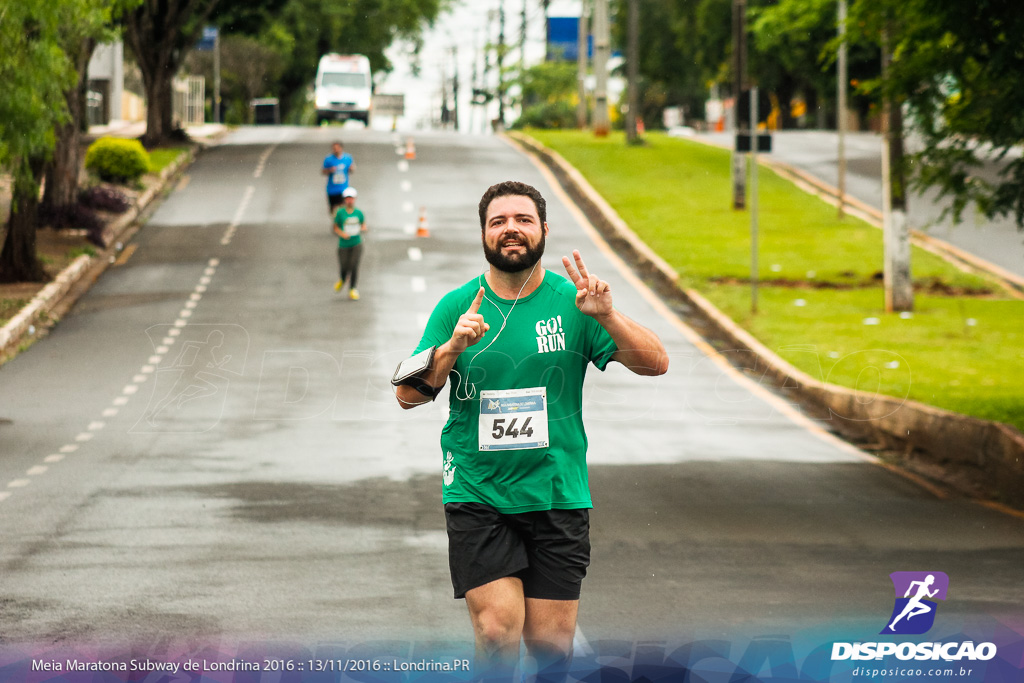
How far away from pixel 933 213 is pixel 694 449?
22285 millimetres

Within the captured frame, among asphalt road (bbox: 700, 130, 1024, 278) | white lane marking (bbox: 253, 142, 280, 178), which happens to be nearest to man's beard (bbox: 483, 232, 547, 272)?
asphalt road (bbox: 700, 130, 1024, 278)

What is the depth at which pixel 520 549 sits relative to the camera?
188 inches

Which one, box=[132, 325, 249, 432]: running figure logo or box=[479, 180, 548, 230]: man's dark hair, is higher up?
box=[479, 180, 548, 230]: man's dark hair

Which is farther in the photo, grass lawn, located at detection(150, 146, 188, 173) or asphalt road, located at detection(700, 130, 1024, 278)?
grass lawn, located at detection(150, 146, 188, 173)

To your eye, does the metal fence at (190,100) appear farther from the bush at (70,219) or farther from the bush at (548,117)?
the bush at (70,219)

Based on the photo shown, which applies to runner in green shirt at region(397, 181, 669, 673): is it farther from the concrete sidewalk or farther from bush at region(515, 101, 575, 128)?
bush at region(515, 101, 575, 128)

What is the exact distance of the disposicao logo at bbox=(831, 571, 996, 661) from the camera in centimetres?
629

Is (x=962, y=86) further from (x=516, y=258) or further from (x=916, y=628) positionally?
(x=516, y=258)

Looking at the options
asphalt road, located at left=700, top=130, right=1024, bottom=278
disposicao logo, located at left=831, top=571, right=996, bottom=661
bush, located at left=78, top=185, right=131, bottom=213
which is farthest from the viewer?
bush, located at left=78, top=185, right=131, bottom=213

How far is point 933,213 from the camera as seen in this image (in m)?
33.2

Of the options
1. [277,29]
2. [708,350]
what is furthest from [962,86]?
[277,29]

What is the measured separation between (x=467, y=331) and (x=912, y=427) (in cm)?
971

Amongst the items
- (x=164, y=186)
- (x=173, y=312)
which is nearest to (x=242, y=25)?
(x=164, y=186)

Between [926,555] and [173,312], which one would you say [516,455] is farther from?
[173,312]
